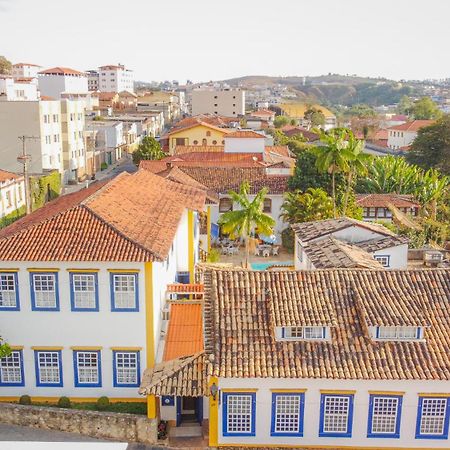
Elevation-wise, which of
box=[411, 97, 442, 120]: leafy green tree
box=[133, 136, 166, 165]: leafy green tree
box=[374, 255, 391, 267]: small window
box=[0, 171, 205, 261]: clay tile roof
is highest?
box=[411, 97, 442, 120]: leafy green tree

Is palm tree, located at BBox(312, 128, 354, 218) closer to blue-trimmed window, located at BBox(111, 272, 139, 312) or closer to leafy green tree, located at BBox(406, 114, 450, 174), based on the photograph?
blue-trimmed window, located at BBox(111, 272, 139, 312)

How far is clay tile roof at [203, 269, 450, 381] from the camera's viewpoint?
19.7 meters

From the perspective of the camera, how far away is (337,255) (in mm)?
29000

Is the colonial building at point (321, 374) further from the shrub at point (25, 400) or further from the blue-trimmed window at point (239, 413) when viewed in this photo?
the shrub at point (25, 400)

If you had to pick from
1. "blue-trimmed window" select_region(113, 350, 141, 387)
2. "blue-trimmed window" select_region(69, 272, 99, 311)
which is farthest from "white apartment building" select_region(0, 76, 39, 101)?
"blue-trimmed window" select_region(113, 350, 141, 387)

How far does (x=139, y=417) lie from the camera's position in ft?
70.1

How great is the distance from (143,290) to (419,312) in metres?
10.0

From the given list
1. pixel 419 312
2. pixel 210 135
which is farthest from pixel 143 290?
pixel 210 135

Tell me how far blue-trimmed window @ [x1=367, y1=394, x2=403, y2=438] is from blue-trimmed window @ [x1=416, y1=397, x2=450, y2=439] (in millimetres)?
739

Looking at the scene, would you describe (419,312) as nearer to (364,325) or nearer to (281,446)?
(364,325)

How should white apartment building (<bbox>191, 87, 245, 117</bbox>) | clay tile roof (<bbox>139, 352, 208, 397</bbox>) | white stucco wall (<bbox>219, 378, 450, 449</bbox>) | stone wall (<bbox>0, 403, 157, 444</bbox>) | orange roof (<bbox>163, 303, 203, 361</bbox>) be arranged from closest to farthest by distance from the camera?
white stucco wall (<bbox>219, 378, 450, 449</bbox>) → clay tile roof (<bbox>139, 352, 208, 397</bbox>) → stone wall (<bbox>0, 403, 157, 444</bbox>) → orange roof (<bbox>163, 303, 203, 361</bbox>) → white apartment building (<bbox>191, 87, 245, 117</bbox>)

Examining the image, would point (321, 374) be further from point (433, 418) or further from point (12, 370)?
point (12, 370)

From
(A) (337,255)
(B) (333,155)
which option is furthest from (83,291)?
(B) (333,155)

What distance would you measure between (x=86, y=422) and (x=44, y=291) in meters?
5.08
